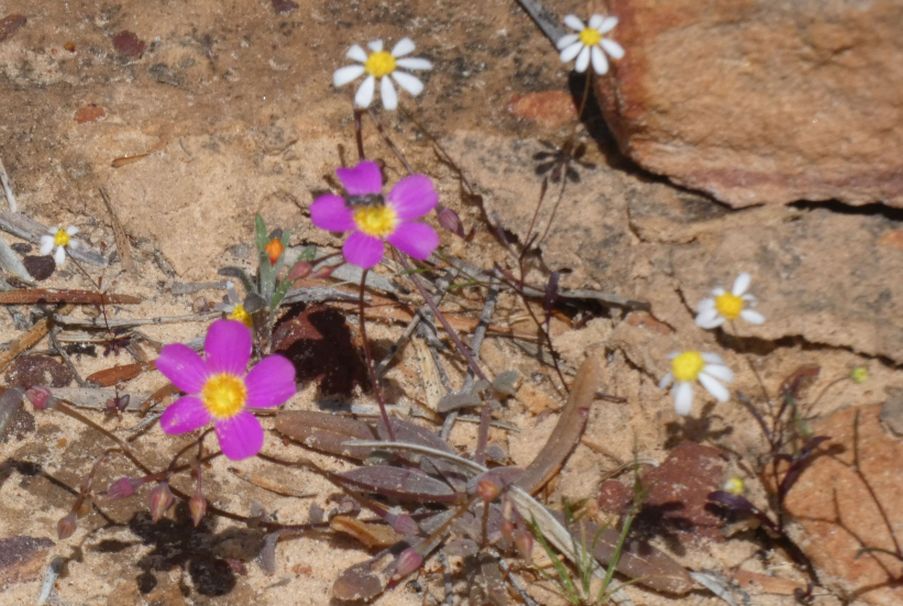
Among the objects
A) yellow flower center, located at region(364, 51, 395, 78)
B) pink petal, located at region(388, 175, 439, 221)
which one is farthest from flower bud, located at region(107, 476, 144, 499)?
yellow flower center, located at region(364, 51, 395, 78)

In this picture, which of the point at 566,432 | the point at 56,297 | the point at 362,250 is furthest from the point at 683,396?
the point at 56,297

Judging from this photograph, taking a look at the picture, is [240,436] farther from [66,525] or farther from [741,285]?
[741,285]

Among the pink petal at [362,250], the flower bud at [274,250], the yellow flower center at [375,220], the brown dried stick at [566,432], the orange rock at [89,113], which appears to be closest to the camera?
the pink petal at [362,250]

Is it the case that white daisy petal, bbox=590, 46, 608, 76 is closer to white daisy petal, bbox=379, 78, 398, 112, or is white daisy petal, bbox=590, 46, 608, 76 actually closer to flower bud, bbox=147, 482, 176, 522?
white daisy petal, bbox=379, 78, 398, 112

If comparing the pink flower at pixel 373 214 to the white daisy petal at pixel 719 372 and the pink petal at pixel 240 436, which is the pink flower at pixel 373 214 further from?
the white daisy petal at pixel 719 372

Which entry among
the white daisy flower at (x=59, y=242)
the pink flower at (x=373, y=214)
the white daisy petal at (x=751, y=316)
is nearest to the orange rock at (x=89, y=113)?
the white daisy flower at (x=59, y=242)

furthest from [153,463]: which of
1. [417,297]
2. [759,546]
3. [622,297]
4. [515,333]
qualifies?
[759,546]
